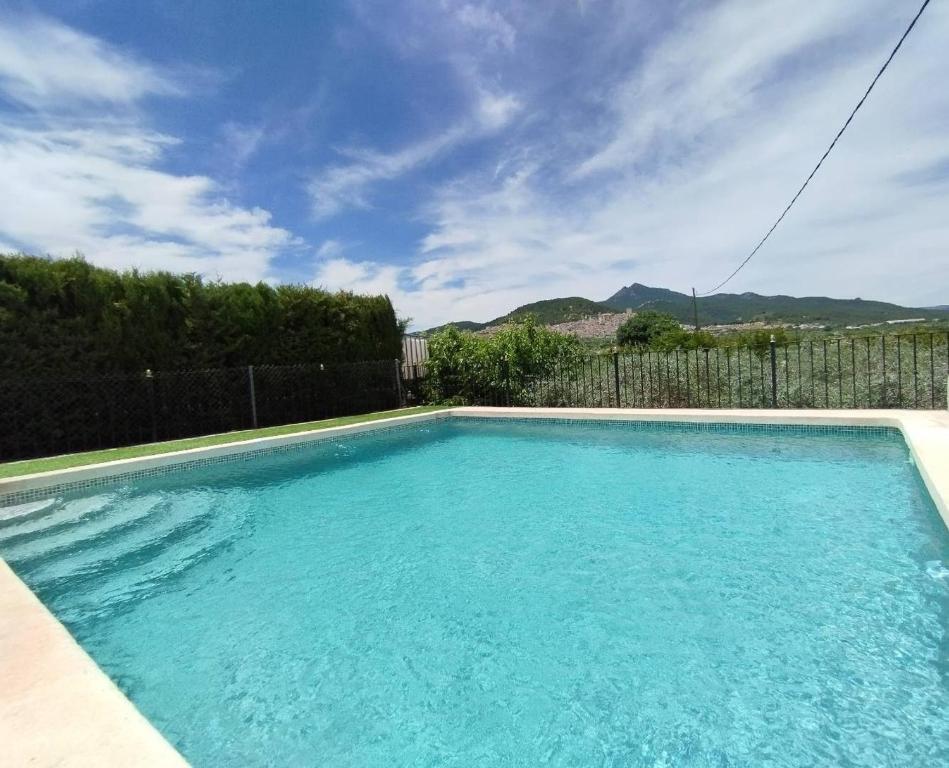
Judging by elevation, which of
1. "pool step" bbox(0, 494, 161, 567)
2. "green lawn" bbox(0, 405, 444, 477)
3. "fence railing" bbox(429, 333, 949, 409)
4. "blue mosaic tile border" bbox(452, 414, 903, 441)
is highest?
"fence railing" bbox(429, 333, 949, 409)

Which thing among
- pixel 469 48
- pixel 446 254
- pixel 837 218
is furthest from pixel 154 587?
pixel 837 218

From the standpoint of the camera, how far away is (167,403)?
9938 mm

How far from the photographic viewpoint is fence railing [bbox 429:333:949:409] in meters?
8.52

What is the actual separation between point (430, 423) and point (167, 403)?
5.34m

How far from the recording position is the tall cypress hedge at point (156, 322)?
332 inches

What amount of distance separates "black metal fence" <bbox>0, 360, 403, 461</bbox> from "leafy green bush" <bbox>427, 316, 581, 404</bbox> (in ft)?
5.82

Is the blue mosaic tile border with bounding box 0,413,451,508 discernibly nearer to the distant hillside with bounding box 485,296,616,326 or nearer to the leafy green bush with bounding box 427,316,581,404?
the leafy green bush with bounding box 427,316,581,404

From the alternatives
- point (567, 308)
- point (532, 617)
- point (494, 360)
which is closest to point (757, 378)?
point (494, 360)

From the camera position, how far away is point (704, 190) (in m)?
11.8

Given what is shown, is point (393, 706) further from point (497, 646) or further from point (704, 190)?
point (704, 190)

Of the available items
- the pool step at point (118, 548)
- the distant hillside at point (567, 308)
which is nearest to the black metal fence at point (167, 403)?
the pool step at point (118, 548)

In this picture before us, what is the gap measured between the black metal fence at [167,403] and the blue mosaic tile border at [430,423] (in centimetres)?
253

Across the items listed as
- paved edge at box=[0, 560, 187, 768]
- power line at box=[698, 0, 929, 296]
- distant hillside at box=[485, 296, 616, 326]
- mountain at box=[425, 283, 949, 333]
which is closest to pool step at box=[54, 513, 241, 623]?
paved edge at box=[0, 560, 187, 768]

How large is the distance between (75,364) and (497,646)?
9594 millimetres
